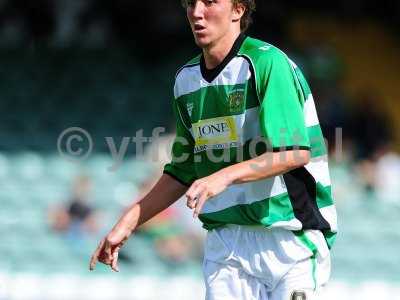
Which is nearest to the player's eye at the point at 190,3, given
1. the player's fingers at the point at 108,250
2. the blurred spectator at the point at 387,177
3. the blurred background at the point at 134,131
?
the player's fingers at the point at 108,250

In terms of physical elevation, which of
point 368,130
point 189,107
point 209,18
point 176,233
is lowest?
point 176,233

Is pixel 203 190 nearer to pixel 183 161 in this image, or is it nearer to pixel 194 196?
pixel 194 196

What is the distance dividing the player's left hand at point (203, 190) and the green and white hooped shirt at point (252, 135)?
35 cm

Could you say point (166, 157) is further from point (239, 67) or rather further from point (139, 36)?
point (239, 67)

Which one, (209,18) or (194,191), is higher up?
(209,18)

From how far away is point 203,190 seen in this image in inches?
125

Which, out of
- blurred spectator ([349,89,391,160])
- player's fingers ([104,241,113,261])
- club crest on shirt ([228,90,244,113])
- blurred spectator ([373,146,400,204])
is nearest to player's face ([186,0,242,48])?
club crest on shirt ([228,90,244,113])

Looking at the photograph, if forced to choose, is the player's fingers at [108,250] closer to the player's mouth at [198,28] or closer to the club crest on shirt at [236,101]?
the club crest on shirt at [236,101]

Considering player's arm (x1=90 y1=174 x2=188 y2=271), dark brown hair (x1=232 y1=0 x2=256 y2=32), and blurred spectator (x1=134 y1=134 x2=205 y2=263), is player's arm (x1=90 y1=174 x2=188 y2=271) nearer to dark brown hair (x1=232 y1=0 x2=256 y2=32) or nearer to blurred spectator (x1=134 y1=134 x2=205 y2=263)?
dark brown hair (x1=232 y1=0 x2=256 y2=32)

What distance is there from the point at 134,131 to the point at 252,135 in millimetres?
7662

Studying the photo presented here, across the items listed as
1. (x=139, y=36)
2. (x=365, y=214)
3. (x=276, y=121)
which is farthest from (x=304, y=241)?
(x=139, y=36)

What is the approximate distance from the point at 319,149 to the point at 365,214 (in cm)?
587

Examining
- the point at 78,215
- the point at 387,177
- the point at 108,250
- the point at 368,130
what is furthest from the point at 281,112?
the point at 368,130

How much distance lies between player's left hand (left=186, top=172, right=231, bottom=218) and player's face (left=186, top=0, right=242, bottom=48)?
0.64 metres
